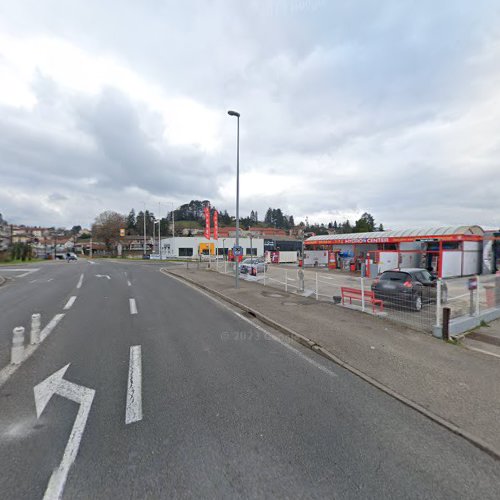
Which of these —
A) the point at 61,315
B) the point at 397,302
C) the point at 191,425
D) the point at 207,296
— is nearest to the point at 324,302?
the point at 397,302

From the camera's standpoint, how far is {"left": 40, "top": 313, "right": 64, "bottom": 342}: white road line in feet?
21.6

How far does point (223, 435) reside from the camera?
10.2 ft

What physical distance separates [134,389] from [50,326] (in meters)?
4.95

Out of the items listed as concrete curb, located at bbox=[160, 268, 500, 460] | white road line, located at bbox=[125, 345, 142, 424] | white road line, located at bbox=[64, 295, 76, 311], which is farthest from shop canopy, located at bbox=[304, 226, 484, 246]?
white road line, located at bbox=[64, 295, 76, 311]

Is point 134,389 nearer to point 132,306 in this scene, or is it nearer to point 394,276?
point 132,306

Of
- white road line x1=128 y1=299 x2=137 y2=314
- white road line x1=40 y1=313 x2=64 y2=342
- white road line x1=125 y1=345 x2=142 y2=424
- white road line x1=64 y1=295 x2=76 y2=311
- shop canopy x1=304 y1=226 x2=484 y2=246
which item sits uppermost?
shop canopy x1=304 y1=226 x2=484 y2=246

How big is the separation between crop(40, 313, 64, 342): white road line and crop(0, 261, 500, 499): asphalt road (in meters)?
1.16

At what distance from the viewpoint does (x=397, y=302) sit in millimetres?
8578

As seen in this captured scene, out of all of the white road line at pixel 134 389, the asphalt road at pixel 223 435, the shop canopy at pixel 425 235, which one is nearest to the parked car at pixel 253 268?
the shop canopy at pixel 425 235

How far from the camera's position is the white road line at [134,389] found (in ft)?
11.3

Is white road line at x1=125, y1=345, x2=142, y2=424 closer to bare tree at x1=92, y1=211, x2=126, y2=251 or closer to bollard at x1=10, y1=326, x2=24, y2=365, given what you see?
bollard at x1=10, y1=326, x2=24, y2=365

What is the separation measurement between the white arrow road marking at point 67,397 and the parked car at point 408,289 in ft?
27.5

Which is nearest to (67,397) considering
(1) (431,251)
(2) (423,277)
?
(2) (423,277)

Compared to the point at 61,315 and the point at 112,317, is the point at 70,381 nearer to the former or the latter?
the point at 112,317
